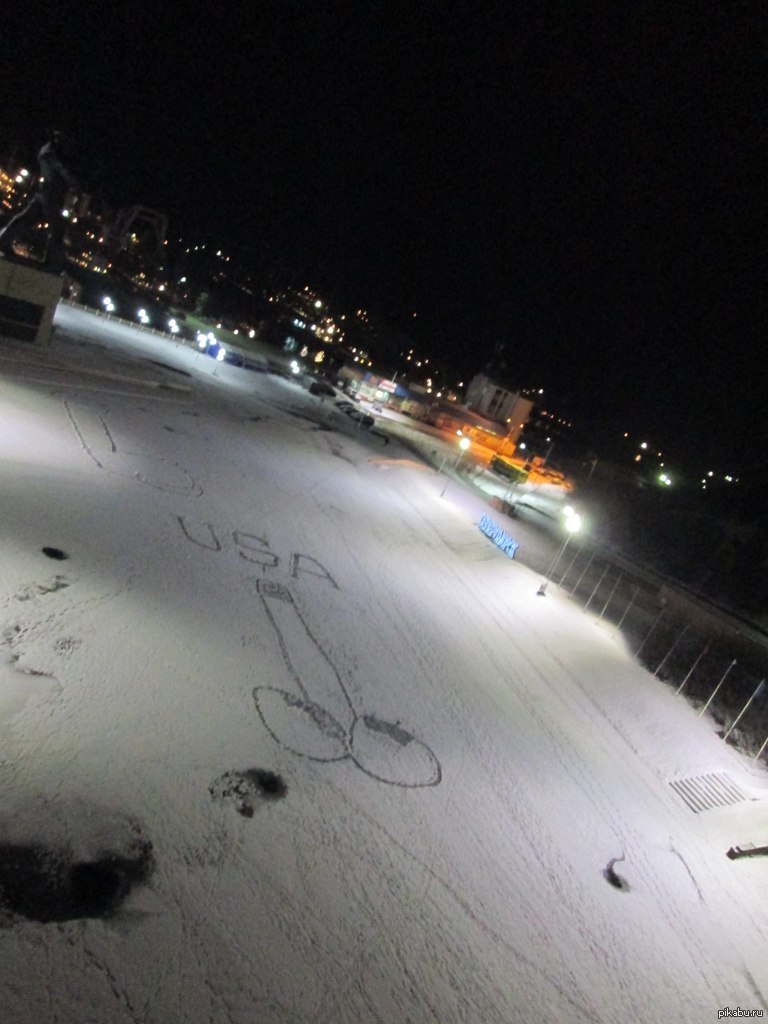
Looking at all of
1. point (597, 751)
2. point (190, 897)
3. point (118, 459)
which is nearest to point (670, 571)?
point (597, 751)

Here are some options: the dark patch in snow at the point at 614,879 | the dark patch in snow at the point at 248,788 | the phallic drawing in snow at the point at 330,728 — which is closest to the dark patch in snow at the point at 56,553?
the phallic drawing in snow at the point at 330,728

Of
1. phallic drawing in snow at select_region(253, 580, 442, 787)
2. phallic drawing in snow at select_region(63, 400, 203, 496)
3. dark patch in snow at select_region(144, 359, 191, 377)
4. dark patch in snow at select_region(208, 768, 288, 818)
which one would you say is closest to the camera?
dark patch in snow at select_region(208, 768, 288, 818)

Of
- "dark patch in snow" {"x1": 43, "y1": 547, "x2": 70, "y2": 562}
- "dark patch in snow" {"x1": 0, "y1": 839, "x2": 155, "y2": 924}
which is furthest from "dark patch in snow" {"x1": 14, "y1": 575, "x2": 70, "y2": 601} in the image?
"dark patch in snow" {"x1": 0, "y1": 839, "x2": 155, "y2": 924}

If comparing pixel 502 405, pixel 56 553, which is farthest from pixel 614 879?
pixel 502 405

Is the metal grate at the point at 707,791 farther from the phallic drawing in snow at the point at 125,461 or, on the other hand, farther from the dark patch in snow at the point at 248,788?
the phallic drawing in snow at the point at 125,461

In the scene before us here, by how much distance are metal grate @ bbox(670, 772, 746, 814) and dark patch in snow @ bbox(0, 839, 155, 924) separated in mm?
9919

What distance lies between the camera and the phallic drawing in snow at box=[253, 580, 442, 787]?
7066 millimetres

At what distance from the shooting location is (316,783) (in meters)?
6.45

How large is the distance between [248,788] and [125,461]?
31.4 feet

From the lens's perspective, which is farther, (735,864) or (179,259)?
(179,259)

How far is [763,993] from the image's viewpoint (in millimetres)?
6617

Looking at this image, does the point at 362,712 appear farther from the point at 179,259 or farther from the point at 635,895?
the point at 179,259

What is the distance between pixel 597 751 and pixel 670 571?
25.8m

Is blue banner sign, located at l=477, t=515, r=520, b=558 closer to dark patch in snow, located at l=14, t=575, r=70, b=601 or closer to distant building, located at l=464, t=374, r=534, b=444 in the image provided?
dark patch in snow, located at l=14, t=575, r=70, b=601
